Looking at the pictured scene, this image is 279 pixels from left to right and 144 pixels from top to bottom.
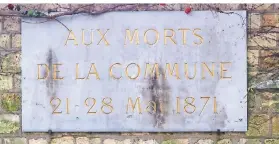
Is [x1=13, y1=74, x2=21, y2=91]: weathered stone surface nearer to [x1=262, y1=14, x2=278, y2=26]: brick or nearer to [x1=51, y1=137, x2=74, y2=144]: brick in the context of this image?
[x1=51, y1=137, x2=74, y2=144]: brick

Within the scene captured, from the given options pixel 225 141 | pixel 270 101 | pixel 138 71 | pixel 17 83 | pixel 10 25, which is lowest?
pixel 225 141

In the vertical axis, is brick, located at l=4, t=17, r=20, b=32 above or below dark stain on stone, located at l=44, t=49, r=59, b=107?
above

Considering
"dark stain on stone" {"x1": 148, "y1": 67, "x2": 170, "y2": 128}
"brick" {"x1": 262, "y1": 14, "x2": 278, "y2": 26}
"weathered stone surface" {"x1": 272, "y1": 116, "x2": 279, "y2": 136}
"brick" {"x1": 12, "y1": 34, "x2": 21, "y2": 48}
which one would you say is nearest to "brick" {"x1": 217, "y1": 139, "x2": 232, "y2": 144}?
"weathered stone surface" {"x1": 272, "y1": 116, "x2": 279, "y2": 136}

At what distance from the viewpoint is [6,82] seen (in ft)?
17.2

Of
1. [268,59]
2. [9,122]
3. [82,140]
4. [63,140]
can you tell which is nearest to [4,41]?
[9,122]

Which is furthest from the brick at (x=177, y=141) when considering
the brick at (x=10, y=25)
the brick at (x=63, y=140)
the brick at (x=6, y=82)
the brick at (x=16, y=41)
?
the brick at (x=10, y=25)

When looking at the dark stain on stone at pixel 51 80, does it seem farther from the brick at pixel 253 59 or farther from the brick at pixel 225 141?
the brick at pixel 253 59

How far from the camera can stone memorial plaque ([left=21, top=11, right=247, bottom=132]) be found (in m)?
5.13

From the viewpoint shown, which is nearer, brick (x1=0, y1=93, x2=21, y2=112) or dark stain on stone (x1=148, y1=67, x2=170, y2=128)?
dark stain on stone (x1=148, y1=67, x2=170, y2=128)

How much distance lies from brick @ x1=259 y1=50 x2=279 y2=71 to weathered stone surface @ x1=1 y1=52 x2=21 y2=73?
2.26 meters

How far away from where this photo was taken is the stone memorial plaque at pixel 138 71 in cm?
513

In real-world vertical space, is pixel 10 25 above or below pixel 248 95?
above

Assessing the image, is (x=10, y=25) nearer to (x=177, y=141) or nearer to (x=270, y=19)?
(x=177, y=141)

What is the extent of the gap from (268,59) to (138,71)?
1.21 metres
